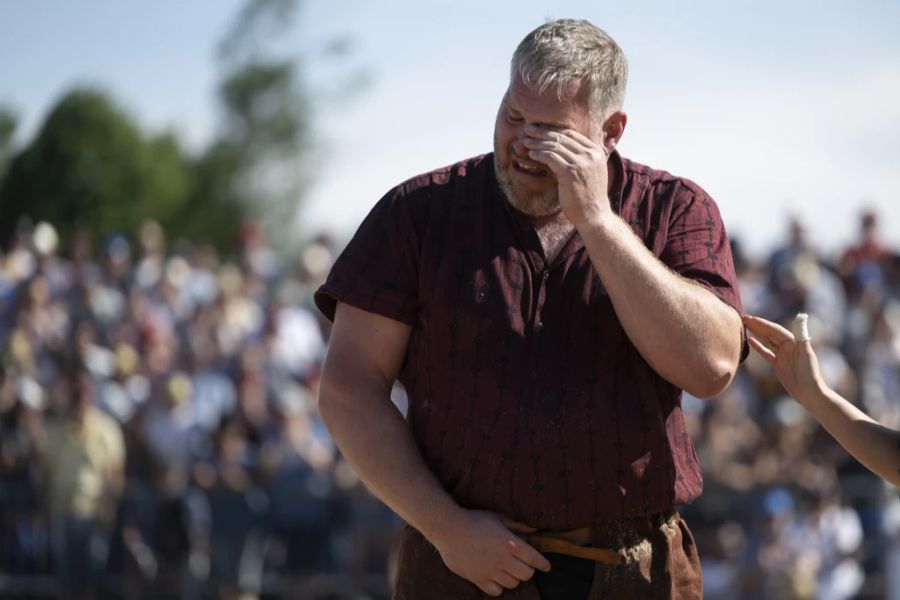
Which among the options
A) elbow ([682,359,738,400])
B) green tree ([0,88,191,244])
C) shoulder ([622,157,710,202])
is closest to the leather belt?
elbow ([682,359,738,400])

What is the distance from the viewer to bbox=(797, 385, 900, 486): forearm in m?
3.26

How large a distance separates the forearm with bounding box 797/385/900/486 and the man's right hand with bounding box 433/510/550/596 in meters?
0.80

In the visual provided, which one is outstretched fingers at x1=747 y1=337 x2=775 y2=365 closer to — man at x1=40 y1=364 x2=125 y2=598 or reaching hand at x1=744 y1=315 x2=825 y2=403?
reaching hand at x1=744 y1=315 x2=825 y2=403

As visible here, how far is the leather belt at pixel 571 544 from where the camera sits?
3066 millimetres

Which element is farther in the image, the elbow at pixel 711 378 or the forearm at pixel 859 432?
the forearm at pixel 859 432

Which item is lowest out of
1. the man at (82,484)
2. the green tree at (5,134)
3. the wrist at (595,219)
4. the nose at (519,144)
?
the man at (82,484)

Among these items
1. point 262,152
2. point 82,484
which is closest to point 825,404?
point 82,484

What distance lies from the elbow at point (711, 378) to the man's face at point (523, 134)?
0.50 meters

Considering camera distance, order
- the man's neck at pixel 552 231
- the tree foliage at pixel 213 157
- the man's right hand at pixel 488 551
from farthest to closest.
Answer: the tree foliage at pixel 213 157 → the man's neck at pixel 552 231 → the man's right hand at pixel 488 551

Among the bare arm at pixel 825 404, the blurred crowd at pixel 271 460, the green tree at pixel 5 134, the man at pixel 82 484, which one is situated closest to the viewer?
the bare arm at pixel 825 404

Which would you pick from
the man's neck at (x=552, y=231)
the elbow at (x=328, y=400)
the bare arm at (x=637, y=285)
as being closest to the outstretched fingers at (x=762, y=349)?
the bare arm at (x=637, y=285)

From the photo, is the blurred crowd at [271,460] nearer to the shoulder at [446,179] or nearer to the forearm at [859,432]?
the forearm at [859,432]

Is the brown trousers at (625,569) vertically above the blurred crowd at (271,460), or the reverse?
the brown trousers at (625,569)

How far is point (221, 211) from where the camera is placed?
43844 mm
